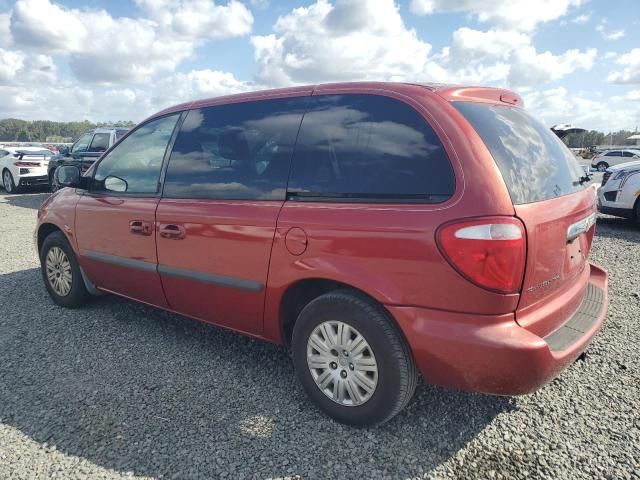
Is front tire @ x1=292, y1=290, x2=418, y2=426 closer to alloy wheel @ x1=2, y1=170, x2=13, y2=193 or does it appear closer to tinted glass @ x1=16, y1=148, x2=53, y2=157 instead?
tinted glass @ x1=16, y1=148, x2=53, y2=157

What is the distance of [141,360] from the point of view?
3348mm

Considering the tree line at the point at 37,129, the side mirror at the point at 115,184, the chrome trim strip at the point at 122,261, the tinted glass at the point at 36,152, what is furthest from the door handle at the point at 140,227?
the tree line at the point at 37,129

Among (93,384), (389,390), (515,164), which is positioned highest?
(515,164)

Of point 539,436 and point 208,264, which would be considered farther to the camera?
point 208,264

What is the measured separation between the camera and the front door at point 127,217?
3.40 meters

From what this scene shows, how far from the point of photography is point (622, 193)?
323 inches

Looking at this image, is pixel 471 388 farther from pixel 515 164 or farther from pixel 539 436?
pixel 515 164

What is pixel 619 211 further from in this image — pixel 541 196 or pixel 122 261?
A: pixel 122 261

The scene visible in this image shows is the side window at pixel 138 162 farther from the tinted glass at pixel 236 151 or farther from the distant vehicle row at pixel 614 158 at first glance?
the distant vehicle row at pixel 614 158

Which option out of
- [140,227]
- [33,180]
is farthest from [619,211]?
[33,180]

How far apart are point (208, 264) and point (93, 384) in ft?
3.56

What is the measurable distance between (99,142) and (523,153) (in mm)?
12125

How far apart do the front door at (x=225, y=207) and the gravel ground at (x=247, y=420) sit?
0.44m

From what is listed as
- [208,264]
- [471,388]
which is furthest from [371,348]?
[208,264]
